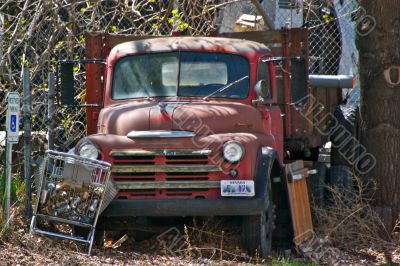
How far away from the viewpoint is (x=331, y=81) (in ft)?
37.6

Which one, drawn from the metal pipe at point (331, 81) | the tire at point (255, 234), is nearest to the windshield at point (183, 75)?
the tire at point (255, 234)

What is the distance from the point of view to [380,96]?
9.72 metres

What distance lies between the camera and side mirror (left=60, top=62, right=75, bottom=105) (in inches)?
368

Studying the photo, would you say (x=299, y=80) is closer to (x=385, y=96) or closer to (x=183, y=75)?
(x=183, y=75)

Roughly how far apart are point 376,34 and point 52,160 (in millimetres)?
3983

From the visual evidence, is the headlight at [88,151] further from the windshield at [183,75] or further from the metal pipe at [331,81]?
the metal pipe at [331,81]

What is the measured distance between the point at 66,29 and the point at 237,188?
4.78 m

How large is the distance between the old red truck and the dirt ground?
279mm

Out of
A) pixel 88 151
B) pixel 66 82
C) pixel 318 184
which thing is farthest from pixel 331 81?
pixel 88 151

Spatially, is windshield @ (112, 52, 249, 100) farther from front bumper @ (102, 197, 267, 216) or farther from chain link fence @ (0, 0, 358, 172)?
chain link fence @ (0, 0, 358, 172)

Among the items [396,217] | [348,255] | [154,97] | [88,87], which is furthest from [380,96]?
[88,87]

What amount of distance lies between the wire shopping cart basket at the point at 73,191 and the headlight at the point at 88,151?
0.31 metres

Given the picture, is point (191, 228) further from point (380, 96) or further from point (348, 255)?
point (380, 96)

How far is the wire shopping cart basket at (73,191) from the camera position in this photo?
25.1ft
